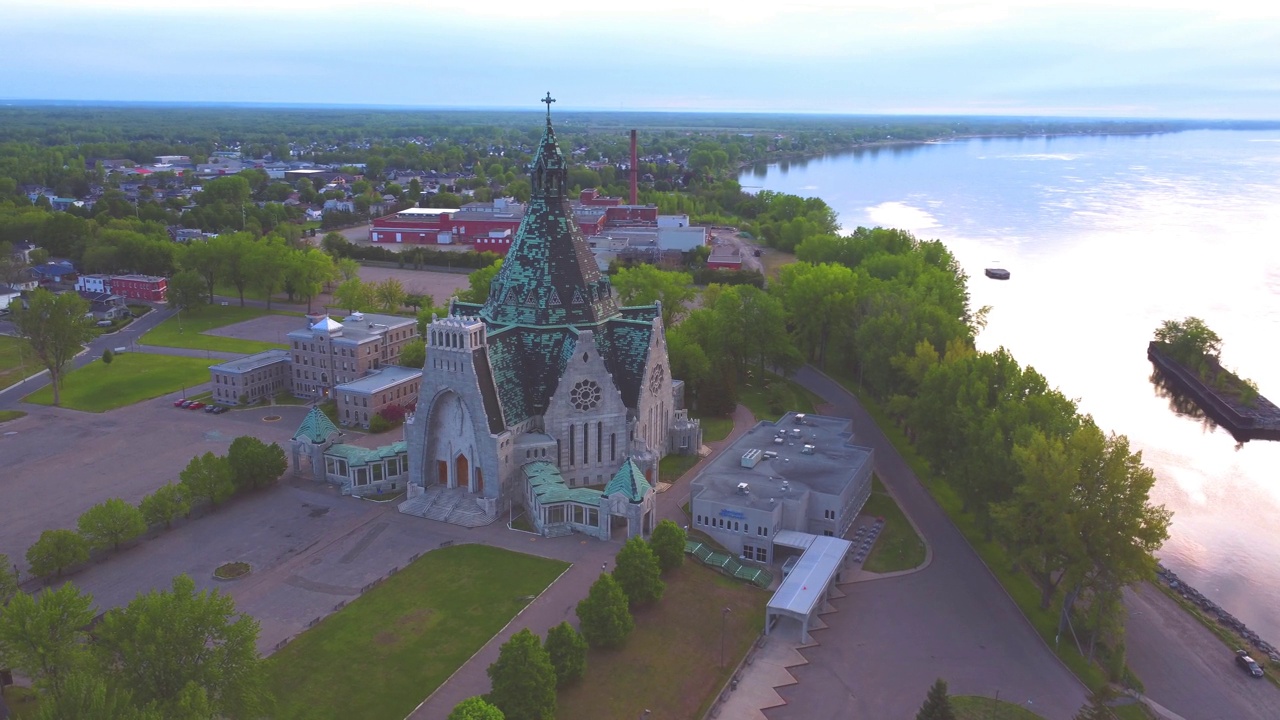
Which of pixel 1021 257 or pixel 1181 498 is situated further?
pixel 1021 257

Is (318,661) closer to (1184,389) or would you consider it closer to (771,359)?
(771,359)

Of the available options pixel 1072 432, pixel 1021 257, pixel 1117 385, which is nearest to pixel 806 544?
pixel 1072 432

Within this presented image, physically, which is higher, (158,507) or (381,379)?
(381,379)

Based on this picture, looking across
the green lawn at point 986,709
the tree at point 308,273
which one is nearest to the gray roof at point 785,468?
the green lawn at point 986,709

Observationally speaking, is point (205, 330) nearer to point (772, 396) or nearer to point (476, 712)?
point (772, 396)

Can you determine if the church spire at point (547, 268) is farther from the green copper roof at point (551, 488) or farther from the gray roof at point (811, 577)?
the gray roof at point (811, 577)

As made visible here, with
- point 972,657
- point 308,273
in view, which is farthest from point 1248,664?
point 308,273

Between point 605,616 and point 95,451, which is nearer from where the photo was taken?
point 605,616
